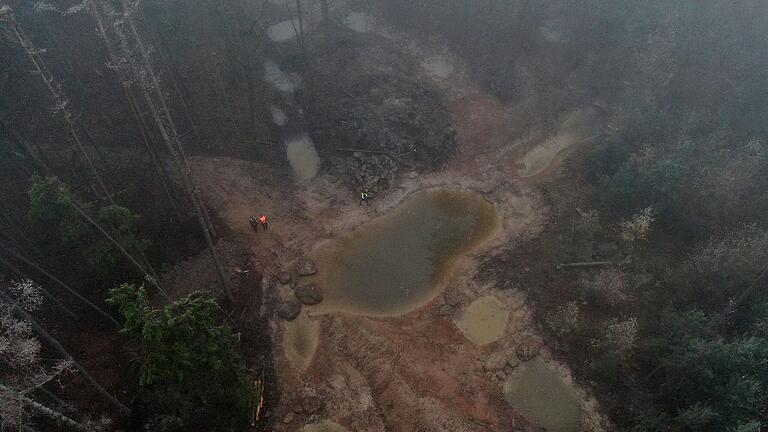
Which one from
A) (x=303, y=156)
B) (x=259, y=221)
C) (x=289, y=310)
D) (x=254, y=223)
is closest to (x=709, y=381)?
(x=289, y=310)

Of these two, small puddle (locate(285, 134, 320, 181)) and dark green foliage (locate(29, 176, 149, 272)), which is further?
Result: small puddle (locate(285, 134, 320, 181))

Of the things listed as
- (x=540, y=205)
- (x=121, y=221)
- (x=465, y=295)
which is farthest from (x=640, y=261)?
(x=121, y=221)

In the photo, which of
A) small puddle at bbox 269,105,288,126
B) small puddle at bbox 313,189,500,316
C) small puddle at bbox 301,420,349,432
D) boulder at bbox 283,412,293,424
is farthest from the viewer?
small puddle at bbox 269,105,288,126

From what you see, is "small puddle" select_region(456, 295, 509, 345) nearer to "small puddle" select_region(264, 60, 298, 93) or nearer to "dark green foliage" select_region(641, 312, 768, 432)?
"dark green foliage" select_region(641, 312, 768, 432)

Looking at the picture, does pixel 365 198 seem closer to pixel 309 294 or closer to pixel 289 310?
pixel 309 294

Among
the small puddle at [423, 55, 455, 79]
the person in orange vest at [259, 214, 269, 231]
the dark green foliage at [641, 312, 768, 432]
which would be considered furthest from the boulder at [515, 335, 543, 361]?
the small puddle at [423, 55, 455, 79]

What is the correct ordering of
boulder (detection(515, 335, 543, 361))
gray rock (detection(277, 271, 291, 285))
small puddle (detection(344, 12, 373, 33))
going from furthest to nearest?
small puddle (detection(344, 12, 373, 33)), gray rock (detection(277, 271, 291, 285)), boulder (detection(515, 335, 543, 361))

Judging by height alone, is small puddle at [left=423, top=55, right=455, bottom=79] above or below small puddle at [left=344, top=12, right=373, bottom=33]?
below
